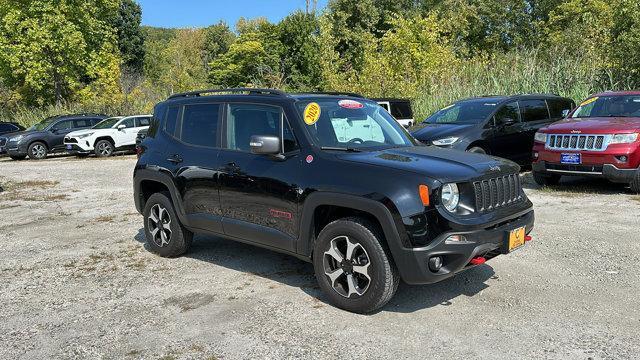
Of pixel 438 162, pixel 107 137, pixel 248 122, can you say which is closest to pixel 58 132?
Answer: pixel 107 137

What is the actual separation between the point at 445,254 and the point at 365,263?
0.64 m

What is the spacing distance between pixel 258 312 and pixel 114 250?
3.05m

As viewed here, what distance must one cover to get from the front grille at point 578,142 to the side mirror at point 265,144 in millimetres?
6381

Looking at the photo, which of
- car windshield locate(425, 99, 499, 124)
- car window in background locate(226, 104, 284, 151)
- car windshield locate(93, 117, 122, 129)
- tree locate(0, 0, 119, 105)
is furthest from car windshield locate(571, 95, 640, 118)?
tree locate(0, 0, 119, 105)

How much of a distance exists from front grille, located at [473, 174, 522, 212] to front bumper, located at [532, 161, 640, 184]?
4.79 meters

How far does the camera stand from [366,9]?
1887 inches

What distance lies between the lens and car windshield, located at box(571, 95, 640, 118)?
9785mm

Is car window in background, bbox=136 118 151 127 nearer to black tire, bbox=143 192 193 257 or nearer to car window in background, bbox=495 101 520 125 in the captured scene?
car window in background, bbox=495 101 520 125

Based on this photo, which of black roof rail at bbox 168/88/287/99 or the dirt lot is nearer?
the dirt lot

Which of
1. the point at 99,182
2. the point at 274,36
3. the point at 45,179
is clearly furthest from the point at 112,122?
the point at 274,36

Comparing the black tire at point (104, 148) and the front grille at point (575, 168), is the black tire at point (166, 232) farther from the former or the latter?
the black tire at point (104, 148)

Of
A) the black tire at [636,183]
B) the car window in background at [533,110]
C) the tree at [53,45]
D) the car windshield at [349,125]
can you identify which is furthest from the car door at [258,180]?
the tree at [53,45]

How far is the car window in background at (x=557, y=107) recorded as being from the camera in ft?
41.0

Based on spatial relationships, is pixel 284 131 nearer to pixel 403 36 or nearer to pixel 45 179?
pixel 45 179
